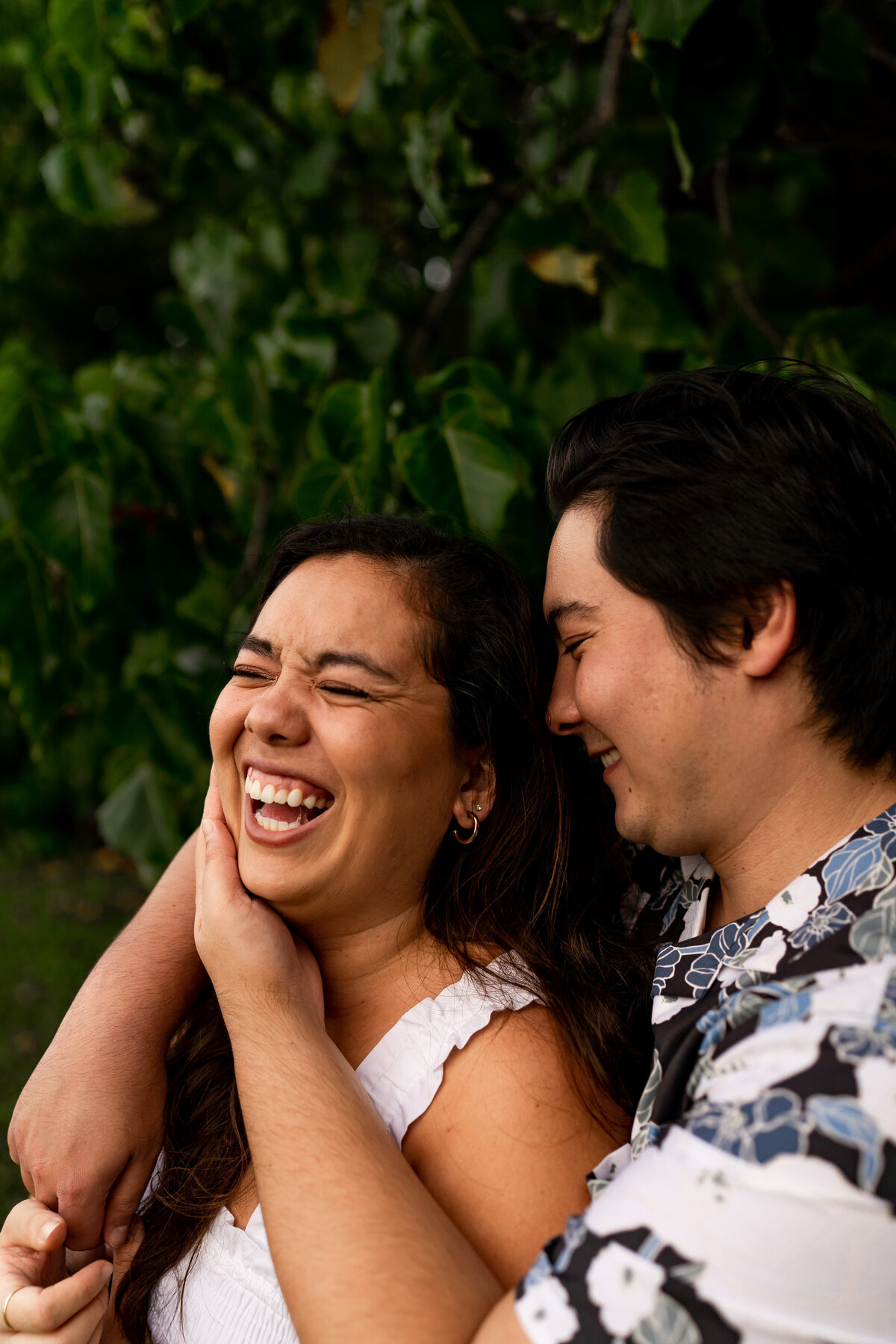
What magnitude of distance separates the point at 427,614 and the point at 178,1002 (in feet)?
2.99

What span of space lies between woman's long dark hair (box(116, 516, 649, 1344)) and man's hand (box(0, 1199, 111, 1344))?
0.18m

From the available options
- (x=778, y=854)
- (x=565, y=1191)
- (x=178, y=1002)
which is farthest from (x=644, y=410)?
(x=178, y=1002)

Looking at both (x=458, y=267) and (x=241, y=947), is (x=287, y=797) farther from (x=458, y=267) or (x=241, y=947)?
(x=458, y=267)

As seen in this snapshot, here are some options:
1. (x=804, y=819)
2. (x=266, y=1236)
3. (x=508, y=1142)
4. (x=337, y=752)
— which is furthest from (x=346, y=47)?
(x=266, y=1236)

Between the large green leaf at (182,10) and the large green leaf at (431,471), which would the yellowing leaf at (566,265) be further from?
the large green leaf at (182,10)

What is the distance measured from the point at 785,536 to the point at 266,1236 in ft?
4.28

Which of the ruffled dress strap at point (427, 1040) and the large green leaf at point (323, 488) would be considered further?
the large green leaf at point (323, 488)

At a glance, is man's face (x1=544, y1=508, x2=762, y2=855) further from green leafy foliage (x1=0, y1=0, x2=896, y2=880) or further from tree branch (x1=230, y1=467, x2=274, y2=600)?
tree branch (x1=230, y1=467, x2=274, y2=600)

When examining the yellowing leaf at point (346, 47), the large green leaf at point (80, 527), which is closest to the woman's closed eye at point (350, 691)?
the large green leaf at point (80, 527)

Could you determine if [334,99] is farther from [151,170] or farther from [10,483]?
[10,483]

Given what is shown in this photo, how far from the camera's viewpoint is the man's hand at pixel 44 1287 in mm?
1452

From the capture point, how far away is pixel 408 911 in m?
1.90

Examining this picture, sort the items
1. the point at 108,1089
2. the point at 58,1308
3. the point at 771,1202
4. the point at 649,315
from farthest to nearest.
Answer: the point at 649,315
the point at 108,1089
the point at 58,1308
the point at 771,1202

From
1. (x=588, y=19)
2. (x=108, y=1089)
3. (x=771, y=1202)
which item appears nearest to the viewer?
(x=771, y=1202)
